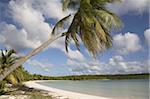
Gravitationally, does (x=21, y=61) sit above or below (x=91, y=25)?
below

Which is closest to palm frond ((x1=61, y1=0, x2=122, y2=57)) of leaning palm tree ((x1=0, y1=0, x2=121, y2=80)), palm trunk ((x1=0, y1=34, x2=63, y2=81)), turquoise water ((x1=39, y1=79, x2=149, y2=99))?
leaning palm tree ((x1=0, y1=0, x2=121, y2=80))

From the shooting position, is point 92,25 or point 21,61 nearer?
point 21,61

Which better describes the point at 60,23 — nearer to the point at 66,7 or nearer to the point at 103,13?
the point at 66,7

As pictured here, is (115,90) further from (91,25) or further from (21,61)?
(21,61)

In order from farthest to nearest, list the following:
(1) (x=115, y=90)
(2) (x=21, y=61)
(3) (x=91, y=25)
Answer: (1) (x=115, y=90), (3) (x=91, y=25), (2) (x=21, y=61)

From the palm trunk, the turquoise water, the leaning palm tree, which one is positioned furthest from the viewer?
the turquoise water

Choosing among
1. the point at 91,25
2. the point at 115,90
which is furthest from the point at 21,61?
the point at 115,90

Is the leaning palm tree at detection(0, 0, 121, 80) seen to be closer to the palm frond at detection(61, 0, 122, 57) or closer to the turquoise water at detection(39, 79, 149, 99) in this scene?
the palm frond at detection(61, 0, 122, 57)

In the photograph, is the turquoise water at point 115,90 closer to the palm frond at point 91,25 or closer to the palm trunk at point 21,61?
the palm frond at point 91,25

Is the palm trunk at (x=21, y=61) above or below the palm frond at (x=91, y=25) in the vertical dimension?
below

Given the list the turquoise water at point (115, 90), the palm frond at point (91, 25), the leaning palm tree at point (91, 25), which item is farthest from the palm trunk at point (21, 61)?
the turquoise water at point (115, 90)

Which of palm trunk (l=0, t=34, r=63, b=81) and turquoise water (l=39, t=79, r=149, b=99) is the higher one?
palm trunk (l=0, t=34, r=63, b=81)

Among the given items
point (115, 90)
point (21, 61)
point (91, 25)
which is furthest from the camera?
point (115, 90)

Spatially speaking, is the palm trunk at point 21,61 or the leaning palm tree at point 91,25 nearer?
the palm trunk at point 21,61
